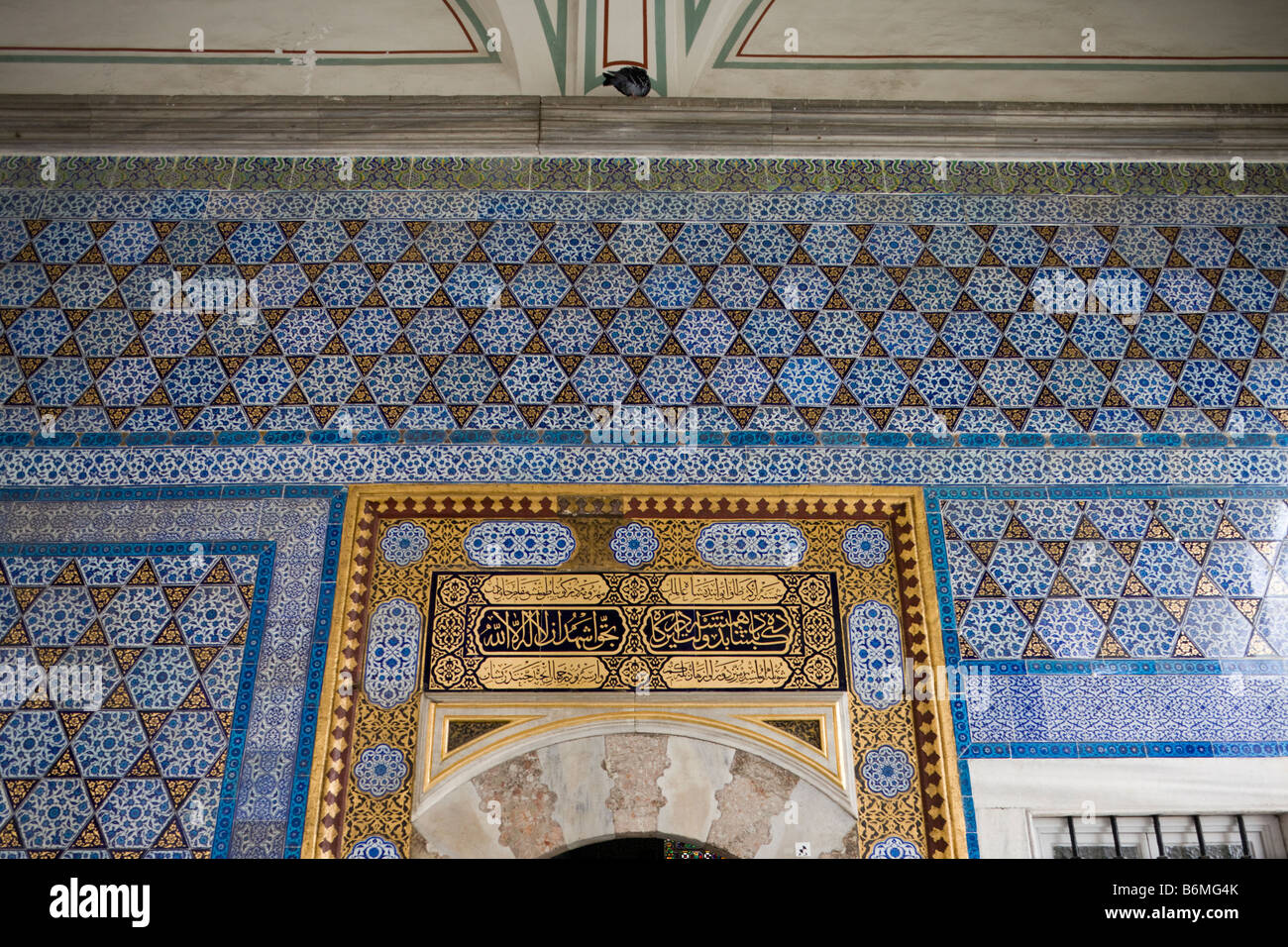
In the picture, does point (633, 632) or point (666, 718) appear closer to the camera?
point (666, 718)

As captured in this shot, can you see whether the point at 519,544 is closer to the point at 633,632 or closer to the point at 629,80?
the point at 633,632

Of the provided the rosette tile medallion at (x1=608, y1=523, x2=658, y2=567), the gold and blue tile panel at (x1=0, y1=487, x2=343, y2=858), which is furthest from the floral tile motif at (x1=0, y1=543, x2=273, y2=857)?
the rosette tile medallion at (x1=608, y1=523, x2=658, y2=567)

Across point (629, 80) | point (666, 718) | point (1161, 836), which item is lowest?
point (1161, 836)

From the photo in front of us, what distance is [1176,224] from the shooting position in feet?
14.3

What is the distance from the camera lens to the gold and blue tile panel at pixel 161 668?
3387mm

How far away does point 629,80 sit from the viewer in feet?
14.3

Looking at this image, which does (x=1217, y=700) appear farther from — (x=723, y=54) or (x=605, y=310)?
(x=723, y=54)

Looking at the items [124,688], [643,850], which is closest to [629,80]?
[124,688]

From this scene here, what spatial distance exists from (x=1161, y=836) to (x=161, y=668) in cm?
294

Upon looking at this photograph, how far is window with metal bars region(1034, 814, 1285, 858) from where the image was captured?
3.43 m

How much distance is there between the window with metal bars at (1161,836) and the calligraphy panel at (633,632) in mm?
747

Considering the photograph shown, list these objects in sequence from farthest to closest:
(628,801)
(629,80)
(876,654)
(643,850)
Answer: (643,850) → (629,80) → (876,654) → (628,801)

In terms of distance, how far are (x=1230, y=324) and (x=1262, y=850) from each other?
5.80 ft

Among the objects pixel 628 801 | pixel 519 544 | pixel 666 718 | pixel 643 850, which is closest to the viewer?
pixel 628 801
